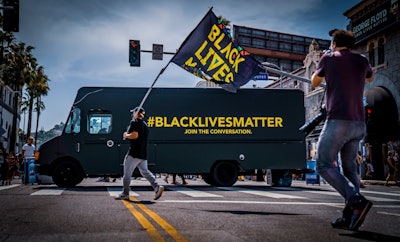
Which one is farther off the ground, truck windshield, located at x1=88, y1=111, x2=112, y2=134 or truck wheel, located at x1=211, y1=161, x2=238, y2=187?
truck windshield, located at x1=88, y1=111, x2=112, y2=134

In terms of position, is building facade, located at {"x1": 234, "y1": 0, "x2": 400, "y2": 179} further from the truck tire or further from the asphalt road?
the asphalt road

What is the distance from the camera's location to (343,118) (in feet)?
15.1

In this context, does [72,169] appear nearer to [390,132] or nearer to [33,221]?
[33,221]

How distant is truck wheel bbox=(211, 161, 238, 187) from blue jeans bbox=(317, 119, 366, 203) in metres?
9.50

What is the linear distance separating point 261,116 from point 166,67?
5445 mm

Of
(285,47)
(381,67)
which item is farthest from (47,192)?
(285,47)

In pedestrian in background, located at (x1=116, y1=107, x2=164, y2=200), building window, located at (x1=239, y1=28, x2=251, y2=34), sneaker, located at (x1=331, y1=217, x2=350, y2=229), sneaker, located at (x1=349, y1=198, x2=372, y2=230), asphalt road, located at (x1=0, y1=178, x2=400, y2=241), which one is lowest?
asphalt road, located at (x1=0, y1=178, x2=400, y2=241)

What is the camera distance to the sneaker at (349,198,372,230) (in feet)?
14.1

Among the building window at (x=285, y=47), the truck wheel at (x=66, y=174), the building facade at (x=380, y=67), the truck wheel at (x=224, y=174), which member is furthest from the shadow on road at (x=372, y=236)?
the building window at (x=285, y=47)

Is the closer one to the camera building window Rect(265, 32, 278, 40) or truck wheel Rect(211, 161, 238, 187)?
truck wheel Rect(211, 161, 238, 187)

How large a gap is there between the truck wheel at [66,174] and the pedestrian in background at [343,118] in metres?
10.3

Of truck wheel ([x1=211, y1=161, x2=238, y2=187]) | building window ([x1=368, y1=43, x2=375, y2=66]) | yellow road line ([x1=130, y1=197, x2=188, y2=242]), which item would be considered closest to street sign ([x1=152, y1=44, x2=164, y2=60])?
truck wheel ([x1=211, y1=161, x2=238, y2=187])

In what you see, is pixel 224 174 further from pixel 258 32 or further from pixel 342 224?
pixel 258 32

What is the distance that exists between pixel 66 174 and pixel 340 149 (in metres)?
10.6
